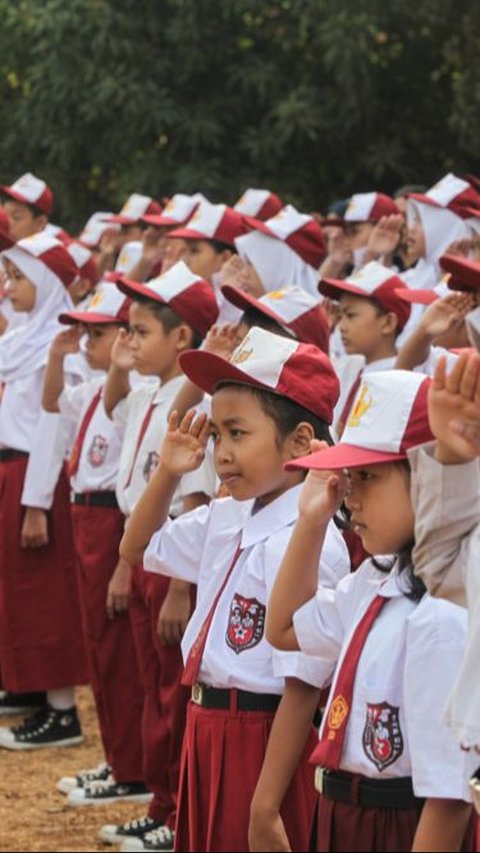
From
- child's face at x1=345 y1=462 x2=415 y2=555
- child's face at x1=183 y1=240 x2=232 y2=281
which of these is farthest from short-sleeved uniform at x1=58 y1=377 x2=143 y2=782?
child's face at x1=345 y1=462 x2=415 y2=555

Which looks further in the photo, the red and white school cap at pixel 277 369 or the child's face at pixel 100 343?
Answer: the child's face at pixel 100 343

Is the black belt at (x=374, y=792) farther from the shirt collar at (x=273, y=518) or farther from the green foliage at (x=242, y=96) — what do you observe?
the green foliage at (x=242, y=96)

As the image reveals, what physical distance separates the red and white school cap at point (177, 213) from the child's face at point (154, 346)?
3.66m

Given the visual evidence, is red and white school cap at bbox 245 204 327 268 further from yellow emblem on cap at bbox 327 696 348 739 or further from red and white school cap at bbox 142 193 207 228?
yellow emblem on cap at bbox 327 696 348 739

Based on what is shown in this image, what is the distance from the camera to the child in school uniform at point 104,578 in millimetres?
6512

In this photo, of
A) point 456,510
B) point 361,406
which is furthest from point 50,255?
point 456,510

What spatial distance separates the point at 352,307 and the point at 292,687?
300 centimetres

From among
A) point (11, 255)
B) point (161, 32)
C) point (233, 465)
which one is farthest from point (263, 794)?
point (161, 32)

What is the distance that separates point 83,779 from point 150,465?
4.80 feet

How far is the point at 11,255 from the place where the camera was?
25.3 ft

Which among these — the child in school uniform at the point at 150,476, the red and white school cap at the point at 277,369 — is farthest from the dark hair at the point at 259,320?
the red and white school cap at the point at 277,369

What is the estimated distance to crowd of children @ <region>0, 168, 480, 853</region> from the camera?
3236 mm

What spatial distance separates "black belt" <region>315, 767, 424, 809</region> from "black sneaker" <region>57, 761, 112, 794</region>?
331 cm

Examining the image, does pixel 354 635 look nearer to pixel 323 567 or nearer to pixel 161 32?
pixel 323 567
